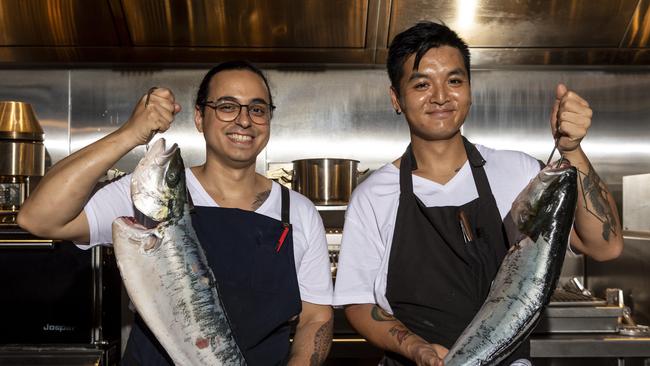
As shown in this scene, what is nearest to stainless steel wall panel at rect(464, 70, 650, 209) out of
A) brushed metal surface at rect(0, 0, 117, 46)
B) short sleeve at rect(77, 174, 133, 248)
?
brushed metal surface at rect(0, 0, 117, 46)

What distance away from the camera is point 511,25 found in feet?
13.7

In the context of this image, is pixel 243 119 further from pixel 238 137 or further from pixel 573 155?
pixel 573 155

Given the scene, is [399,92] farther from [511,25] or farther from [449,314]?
[511,25]

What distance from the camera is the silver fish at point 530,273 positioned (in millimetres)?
1899

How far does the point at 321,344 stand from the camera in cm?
223

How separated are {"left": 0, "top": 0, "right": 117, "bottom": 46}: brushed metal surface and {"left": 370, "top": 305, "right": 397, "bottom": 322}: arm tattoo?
8.62ft

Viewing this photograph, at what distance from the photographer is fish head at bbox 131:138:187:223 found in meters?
1.82

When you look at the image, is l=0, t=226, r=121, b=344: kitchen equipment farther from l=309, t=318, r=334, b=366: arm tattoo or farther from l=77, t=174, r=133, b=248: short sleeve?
l=309, t=318, r=334, b=366: arm tattoo

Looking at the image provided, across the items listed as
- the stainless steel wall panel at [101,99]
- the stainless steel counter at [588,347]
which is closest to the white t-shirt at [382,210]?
the stainless steel counter at [588,347]

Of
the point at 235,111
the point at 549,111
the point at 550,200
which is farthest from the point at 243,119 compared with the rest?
the point at 549,111

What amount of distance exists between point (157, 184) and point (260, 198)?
1.69ft

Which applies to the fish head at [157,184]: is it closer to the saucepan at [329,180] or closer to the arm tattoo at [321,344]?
the arm tattoo at [321,344]

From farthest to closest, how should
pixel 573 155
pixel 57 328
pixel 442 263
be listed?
pixel 57 328, pixel 442 263, pixel 573 155

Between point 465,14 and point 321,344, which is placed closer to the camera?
point 321,344
